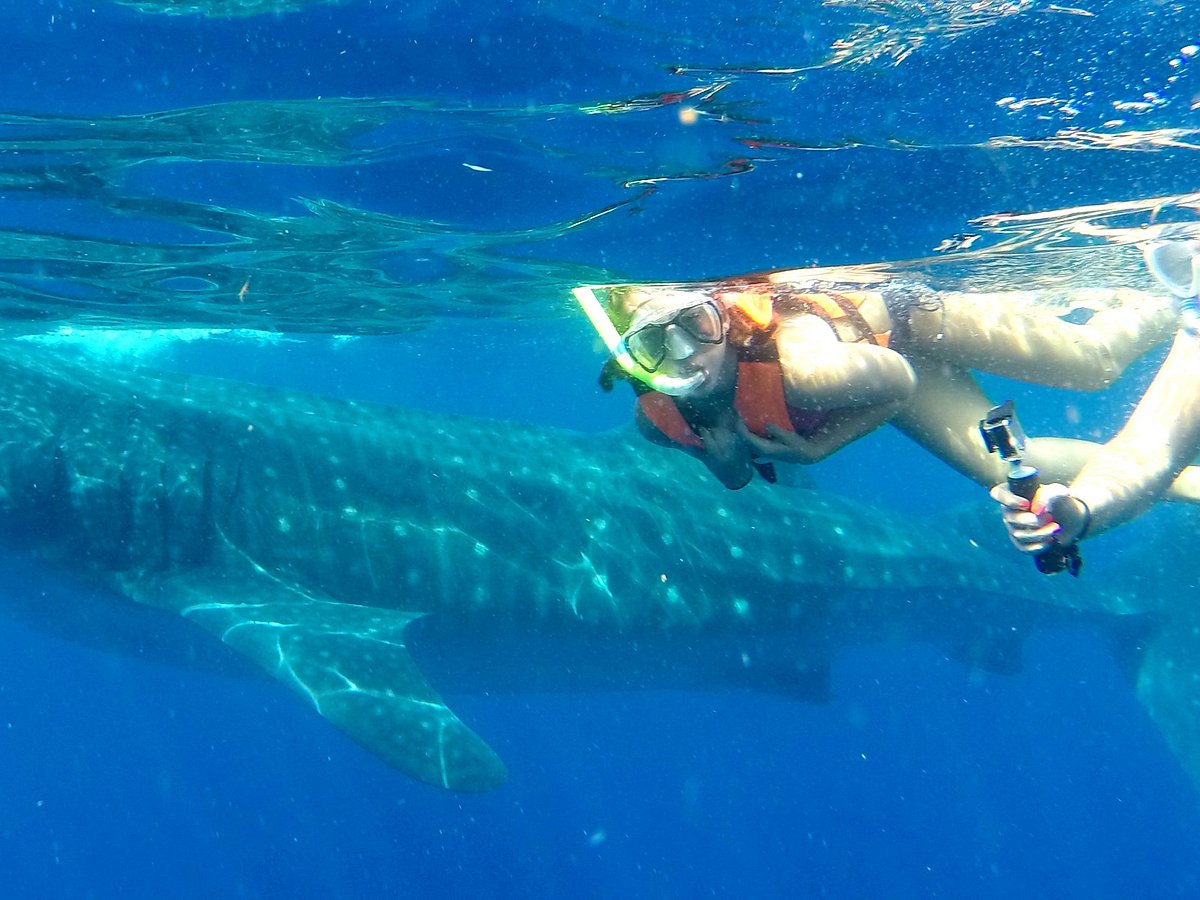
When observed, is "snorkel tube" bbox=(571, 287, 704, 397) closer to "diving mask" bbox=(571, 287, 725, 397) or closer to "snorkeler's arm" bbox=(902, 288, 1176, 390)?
"diving mask" bbox=(571, 287, 725, 397)

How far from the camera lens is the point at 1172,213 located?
8.84 meters

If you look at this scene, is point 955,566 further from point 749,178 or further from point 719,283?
point 749,178

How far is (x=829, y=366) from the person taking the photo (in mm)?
5184

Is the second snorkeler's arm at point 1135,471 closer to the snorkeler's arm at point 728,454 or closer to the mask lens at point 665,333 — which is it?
the snorkeler's arm at point 728,454

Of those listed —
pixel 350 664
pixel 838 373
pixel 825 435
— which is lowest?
pixel 350 664

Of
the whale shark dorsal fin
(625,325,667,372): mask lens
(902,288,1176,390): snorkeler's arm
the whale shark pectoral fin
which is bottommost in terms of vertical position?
the whale shark pectoral fin

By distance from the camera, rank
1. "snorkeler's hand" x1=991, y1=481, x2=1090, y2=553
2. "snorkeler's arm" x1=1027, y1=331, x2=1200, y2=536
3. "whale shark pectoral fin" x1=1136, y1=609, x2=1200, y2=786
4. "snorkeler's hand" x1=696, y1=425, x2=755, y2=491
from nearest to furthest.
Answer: "snorkeler's hand" x1=991, y1=481, x2=1090, y2=553 < "snorkeler's arm" x1=1027, y1=331, x2=1200, y2=536 < "snorkeler's hand" x1=696, y1=425, x2=755, y2=491 < "whale shark pectoral fin" x1=1136, y1=609, x2=1200, y2=786

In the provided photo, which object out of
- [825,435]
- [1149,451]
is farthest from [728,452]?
[1149,451]

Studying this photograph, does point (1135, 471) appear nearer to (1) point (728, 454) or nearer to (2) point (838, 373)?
(2) point (838, 373)

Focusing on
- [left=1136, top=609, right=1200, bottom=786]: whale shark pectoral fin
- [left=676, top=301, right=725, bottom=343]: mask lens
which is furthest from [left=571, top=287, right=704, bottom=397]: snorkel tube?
[left=1136, top=609, right=1200, bottom=786]: whale shark pectoral fin

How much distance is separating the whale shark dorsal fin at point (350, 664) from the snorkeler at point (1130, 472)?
15.0ft

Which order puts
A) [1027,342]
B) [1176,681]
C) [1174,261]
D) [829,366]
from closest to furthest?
1. [829,366]
2. [1027,342]
3. [1174,261]
4. [1176,681]

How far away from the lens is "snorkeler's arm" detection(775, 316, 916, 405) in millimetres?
5199

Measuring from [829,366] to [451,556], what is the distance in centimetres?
493
